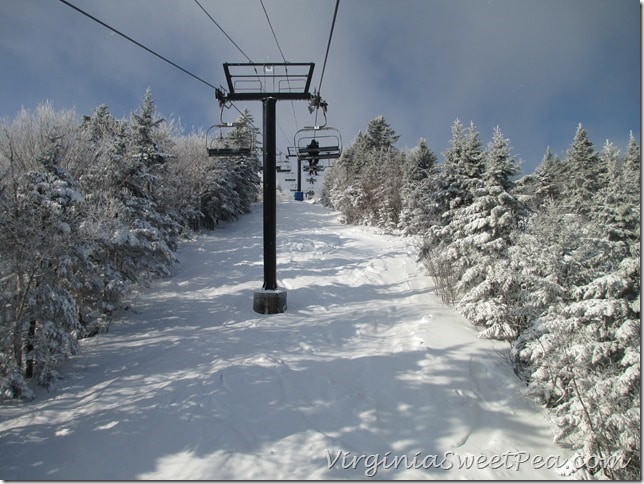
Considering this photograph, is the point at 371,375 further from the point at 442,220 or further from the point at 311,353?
the point at 442,220

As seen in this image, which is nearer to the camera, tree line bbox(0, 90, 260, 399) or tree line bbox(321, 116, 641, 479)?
tree line bbox(321, 116, 641, 479)

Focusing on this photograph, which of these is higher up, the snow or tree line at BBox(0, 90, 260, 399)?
tree line at BBox(0, 90, 260, 399)

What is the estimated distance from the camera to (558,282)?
21.9ft

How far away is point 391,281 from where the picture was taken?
1418cm

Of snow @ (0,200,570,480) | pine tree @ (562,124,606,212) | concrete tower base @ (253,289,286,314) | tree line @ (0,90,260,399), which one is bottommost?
snow @ (0,200,570,480)

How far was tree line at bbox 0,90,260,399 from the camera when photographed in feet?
22.3

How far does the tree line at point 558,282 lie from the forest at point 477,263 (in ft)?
0.09

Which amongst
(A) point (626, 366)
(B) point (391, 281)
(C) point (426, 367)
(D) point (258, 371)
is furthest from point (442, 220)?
(D) point (258, 371)

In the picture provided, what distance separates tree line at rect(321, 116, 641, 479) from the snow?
674 mm

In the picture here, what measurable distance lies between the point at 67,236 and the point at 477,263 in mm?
11174

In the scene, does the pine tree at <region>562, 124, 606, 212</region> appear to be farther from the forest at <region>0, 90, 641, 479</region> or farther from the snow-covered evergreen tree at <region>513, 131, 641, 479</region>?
the snow-covered evergreen tree at <region>513, 131, 641, 479</region>

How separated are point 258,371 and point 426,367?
12.2 ft

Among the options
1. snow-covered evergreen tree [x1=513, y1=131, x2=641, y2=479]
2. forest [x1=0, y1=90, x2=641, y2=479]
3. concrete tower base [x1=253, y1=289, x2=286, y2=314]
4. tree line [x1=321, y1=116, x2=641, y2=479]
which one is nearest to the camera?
snow-covered evergreen tree [x1=513, y1=131, x2=641, y2=479]

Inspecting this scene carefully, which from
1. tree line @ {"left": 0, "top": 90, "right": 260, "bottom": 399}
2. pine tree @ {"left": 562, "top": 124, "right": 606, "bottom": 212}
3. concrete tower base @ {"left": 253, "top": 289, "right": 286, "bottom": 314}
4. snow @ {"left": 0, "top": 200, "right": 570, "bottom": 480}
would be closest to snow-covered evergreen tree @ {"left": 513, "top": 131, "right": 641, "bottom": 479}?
snow @ {"left": 0, "top": 200, "right": 570, "bottom": 480}
